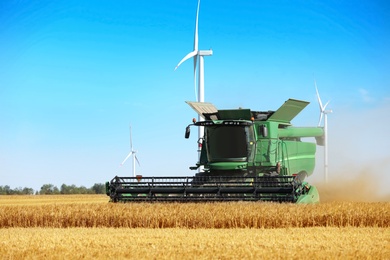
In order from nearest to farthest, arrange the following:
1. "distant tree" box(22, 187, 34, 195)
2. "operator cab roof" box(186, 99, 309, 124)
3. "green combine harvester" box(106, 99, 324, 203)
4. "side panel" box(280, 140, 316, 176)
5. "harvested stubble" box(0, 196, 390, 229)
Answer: "harvested stubble" box(0, 196, 390, 229) → "green combine harvester" box(106, 99, 324, 203) → "operator cab roof" box(186, 99, 309, 124) → "side panel" box(280, 140, 316, 176) → "distant tree" box(22, 187, 34, 195)

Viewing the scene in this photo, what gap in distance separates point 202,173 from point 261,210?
4431mm

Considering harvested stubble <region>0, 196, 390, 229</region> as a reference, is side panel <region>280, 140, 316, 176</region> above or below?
above

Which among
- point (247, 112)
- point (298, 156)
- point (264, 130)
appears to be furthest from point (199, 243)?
point (298, 156)

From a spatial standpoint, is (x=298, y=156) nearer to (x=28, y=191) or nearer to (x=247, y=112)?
(x=247, y=112)

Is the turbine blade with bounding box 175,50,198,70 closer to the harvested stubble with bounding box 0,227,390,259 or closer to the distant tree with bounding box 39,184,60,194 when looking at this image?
the harvested stubble with bounding box 0,227,390,259

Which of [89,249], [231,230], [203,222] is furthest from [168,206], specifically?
[89,249]

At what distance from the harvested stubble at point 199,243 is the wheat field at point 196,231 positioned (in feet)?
0.06

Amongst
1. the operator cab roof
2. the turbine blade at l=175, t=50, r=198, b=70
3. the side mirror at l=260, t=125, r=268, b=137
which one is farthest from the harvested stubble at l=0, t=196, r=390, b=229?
the turbine blade at l=175, t=50, r=198, b=70

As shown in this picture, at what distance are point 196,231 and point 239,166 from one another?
5082 millimetres

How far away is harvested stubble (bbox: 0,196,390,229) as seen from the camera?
16578 mm

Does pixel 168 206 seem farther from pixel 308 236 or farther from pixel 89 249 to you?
pixel 89 249

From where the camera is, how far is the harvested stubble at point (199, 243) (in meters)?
11.4

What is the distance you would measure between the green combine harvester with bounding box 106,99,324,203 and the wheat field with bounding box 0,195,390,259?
95 cm

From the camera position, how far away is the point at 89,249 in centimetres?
1211
